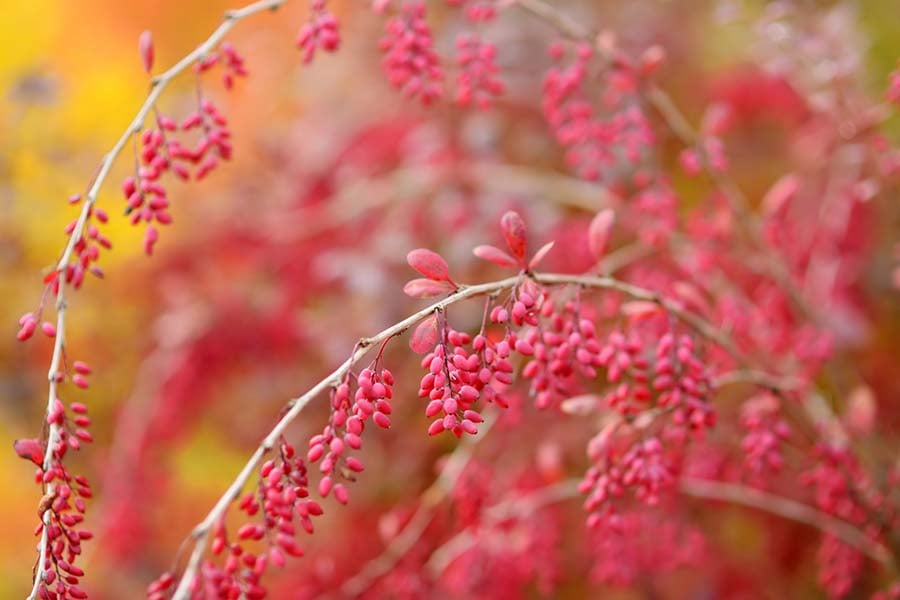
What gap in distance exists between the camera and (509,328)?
3.54 ft

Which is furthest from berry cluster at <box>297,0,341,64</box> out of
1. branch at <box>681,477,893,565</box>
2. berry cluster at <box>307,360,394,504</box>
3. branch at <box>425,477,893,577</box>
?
branch at <box>681,477,893,565</box>

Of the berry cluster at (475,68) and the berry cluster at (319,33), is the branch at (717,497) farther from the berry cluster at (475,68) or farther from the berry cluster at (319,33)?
the berry cluster at (319,33)

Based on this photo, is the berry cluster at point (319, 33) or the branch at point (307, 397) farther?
the berry cluster at point (319, 33)

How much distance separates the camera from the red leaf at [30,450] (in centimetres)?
104

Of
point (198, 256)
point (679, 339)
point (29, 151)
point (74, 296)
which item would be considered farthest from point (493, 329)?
point (29, 151)

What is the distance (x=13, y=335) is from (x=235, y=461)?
2.86ft

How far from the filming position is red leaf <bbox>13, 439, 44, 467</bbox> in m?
1.04

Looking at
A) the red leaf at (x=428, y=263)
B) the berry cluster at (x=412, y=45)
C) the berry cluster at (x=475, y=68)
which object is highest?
the berry cluster at (x=412, y=45)

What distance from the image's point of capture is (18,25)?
3283 mm

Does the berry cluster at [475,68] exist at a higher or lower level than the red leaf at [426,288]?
higher

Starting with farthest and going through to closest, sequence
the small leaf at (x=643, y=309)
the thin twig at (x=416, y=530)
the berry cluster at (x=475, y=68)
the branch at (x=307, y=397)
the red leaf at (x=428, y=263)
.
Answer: the thin twig at (x=416, y=530) → the berry cluster at (x=475, y=68) → the small leaf at (x=643, y=309) → the red leaf at (x=428, y=263) → the branch at (x=307, y=397)

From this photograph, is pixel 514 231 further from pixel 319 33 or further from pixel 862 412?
pixel 862 412

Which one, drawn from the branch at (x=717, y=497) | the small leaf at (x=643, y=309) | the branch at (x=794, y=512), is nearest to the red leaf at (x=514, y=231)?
the small leaf at (x=643, y=309)

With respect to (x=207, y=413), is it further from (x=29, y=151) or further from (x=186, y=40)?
(x=186, y=40)
